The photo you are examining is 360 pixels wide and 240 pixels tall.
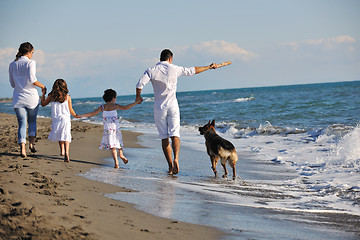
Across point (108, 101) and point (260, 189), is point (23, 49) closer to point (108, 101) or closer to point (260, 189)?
point (108, 101)

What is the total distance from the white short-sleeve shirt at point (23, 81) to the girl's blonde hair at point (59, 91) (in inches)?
13.3

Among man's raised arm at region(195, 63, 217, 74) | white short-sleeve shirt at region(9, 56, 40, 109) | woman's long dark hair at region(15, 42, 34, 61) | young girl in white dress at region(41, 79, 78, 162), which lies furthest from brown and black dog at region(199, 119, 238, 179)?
woman's long dark hair at region(15, 42, 34, 61)

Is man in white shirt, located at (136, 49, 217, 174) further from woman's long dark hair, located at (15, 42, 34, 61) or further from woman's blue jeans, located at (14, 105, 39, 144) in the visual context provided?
woman's long dark hair, located at (15, 42, 34, 61)

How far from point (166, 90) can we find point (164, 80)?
183mm

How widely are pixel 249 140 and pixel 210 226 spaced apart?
9.29 meters

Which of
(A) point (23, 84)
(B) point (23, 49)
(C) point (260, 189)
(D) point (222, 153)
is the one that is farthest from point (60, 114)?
(C) point (260, 189)

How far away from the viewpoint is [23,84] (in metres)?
6.86

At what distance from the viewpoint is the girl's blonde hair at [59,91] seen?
714 cm

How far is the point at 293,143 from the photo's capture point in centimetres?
1113

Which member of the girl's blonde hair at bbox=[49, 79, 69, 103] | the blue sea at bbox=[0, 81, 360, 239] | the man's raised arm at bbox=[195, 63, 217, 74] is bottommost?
the blue sea at bbox=[0, 81, 360, 239]

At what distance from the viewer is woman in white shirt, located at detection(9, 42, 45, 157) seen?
679 centimetres

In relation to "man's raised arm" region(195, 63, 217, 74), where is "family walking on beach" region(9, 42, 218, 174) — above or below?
below

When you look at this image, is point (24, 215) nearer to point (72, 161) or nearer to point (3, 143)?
point (72, 161)

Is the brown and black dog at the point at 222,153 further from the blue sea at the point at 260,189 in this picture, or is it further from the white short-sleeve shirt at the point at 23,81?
the white short-sleeve shirt at the point at 23,81
